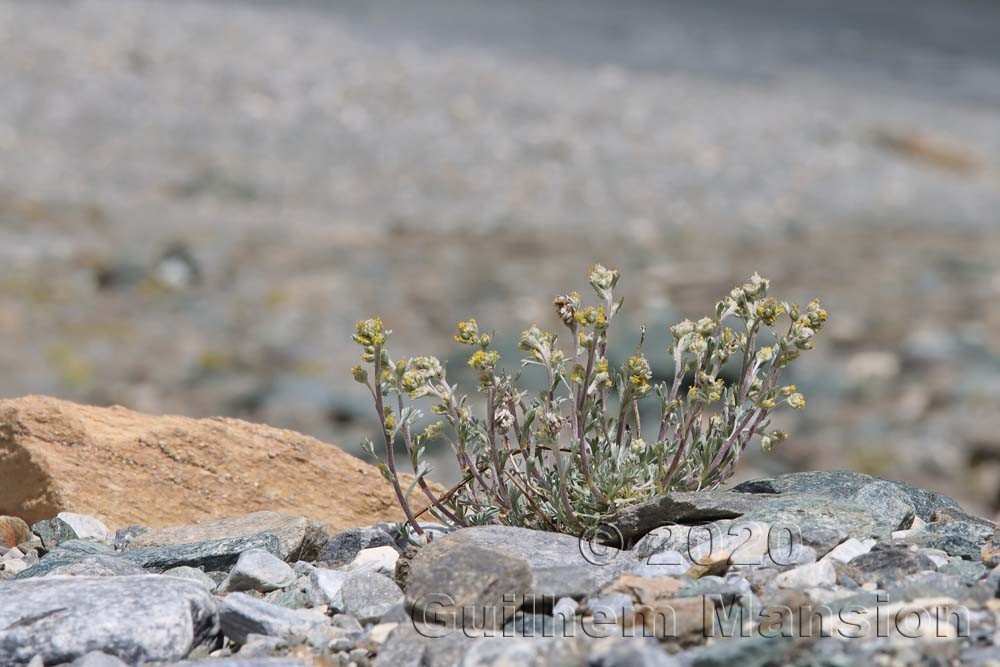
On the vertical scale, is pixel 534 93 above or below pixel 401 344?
above

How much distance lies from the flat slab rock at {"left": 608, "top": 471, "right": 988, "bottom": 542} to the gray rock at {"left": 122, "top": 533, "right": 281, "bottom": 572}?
86cm

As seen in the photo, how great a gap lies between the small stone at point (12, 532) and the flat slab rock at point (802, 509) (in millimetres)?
1678

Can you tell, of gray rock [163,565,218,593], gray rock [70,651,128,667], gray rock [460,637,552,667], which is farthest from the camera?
gray rock [163,565,218,593]

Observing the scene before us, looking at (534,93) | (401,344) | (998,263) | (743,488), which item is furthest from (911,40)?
(743,488)

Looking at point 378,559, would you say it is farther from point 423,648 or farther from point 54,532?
point 54,532

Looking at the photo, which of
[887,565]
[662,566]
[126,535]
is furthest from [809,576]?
[126,535]

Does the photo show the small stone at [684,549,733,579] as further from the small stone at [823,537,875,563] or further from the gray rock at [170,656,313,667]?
the gray rock at [170,656,313,667]

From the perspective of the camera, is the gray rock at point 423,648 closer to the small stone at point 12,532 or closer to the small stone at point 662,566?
the small stone at point 662,566

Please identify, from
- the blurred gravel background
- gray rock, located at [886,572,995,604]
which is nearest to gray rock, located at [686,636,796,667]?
gray rock, located at [886,572,995,604]

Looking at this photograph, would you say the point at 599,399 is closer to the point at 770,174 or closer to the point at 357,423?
the point at 357,423

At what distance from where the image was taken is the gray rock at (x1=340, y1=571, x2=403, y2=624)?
2.50 m

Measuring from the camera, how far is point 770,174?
12.5 metres

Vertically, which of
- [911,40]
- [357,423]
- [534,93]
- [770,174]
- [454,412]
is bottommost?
[357,423]

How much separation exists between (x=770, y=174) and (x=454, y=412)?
405 inches
